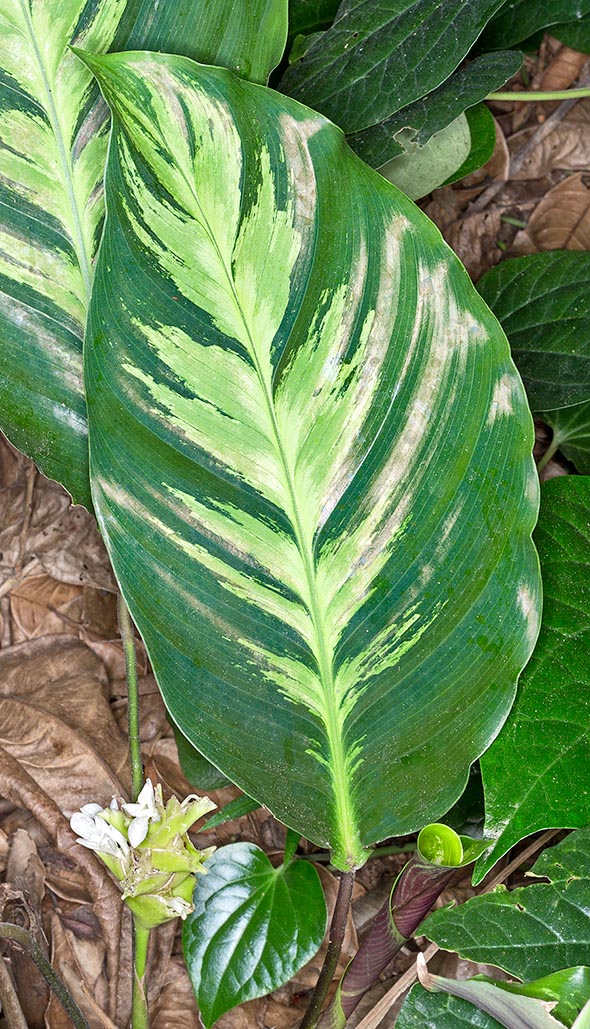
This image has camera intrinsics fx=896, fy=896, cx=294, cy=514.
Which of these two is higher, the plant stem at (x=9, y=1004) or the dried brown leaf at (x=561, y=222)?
the dried brown leaf at (x=561, y=222)

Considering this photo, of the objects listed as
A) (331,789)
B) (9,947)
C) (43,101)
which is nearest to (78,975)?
(9,947)

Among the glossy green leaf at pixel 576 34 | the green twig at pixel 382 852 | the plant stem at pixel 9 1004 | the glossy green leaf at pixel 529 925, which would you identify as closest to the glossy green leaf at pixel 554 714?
the glossy green leaf at pixel 529 925

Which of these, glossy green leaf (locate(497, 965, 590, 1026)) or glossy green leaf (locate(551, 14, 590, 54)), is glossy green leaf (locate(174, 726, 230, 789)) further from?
glossy green leaf (locate(551, 14, 590, 54))

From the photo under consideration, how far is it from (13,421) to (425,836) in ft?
1.69

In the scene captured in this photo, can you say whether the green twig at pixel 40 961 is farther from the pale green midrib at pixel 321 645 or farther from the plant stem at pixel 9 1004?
the pale green midrib at pixel 321 645

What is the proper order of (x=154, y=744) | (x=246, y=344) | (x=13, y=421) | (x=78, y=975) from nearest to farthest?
(x=246, y=344) < (x=13, y=421) < (x=78, y=975) < (x=154, y=744)

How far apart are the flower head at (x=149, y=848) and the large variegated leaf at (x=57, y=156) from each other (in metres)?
0.35

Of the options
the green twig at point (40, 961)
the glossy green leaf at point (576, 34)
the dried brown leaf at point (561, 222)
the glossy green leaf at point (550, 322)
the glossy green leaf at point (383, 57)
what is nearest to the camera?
the green twig at point (40, 961)

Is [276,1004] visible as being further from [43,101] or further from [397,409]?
[43,101]

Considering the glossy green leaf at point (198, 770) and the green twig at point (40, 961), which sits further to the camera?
the glossy green leaf at point (198, 770)

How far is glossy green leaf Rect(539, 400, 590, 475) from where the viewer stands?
109cm

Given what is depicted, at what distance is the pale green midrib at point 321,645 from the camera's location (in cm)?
69

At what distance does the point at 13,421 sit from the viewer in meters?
0.84

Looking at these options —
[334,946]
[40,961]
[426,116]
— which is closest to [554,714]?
[334,946]
